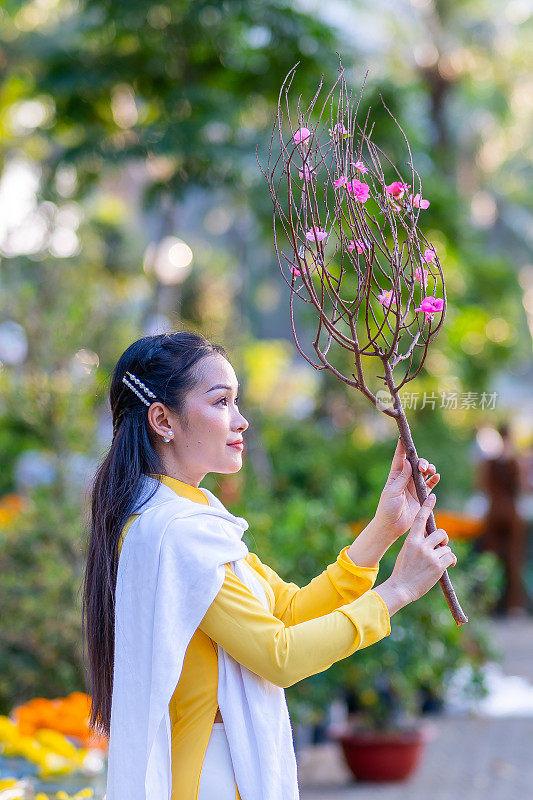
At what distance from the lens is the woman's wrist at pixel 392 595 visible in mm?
1908

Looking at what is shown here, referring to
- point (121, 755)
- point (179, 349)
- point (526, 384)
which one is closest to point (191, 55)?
point (179, 349)

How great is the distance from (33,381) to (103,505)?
10.5ft

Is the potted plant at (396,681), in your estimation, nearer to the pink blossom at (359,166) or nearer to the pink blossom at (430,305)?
the pink blossom at (430,305)

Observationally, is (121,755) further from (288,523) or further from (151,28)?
(151,28)

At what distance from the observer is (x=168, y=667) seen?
185 cm

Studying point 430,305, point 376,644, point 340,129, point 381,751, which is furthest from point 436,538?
point 381,751

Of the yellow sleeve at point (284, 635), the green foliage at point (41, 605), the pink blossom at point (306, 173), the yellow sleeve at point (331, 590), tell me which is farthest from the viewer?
the green foliage at point (41, 605)

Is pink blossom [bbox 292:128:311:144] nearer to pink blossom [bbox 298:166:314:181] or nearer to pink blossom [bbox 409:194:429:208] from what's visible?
pink blossom [bbox 298:166:314:181]

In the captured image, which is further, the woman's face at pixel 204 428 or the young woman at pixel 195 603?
the woman's face at pixel 204 428

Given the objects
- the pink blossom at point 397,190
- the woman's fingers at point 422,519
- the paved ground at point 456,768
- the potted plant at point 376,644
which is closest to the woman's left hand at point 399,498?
the woman's fingers at point 422,519

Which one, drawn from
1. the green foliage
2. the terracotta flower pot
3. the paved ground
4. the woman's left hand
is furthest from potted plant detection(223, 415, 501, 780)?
the woman's left hand

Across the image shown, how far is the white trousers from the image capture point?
6.27ft

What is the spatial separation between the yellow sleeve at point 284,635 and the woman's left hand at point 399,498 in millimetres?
239

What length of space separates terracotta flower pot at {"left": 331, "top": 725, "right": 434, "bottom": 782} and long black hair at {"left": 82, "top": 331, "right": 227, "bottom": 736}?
139 inches
